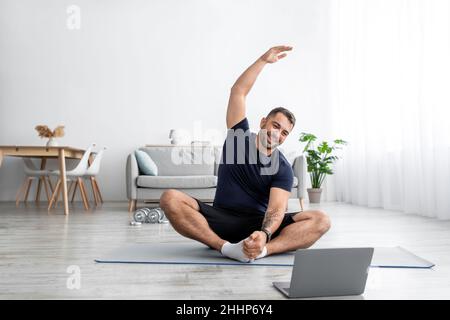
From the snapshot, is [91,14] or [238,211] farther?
[91,14]

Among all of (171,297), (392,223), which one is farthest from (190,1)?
(171,297)

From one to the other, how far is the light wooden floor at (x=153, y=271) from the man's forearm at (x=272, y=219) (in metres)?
0.18

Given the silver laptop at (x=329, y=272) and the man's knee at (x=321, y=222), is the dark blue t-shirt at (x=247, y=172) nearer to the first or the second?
the man's knee at (x=321, y=222)

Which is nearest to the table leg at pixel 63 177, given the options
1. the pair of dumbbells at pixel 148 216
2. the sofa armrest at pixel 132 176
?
the sofa armrest at pixel 132 176

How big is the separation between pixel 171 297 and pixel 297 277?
403 millimetres

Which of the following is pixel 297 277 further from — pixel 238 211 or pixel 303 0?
pixel 303 0

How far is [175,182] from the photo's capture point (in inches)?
186

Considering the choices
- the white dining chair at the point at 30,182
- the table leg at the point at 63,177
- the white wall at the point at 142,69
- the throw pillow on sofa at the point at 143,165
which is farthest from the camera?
the white wall at the point at 142,69

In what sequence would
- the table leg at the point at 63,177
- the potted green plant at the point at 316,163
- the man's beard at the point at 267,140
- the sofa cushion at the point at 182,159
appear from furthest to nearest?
the potted green plant at the point at 316,163 < the sofa cushion at the point at 182,159 < the table leg at the point at 63,177 < the man's beard at the point at 267,140

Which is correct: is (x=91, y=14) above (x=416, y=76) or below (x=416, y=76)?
above

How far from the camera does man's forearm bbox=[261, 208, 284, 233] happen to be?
1.95 meters

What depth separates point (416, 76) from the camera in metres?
4.22

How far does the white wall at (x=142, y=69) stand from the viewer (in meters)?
6.18

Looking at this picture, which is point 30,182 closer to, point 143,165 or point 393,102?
point 143,165
